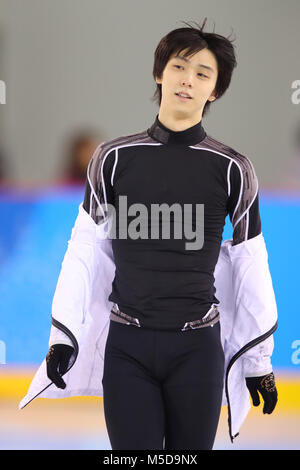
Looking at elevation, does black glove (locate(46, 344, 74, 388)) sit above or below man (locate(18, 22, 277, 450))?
below

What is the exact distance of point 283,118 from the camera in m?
6.74

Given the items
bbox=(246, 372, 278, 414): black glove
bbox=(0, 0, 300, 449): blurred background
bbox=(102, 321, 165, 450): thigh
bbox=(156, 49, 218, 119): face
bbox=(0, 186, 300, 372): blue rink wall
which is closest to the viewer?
bbox=(102, 321, 165, 450): thigh

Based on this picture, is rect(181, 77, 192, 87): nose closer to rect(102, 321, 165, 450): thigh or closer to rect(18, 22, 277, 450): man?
rect(18, 22, 277, 450): man

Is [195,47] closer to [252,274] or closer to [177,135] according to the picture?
[177,135]

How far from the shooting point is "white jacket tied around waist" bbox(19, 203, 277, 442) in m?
2.15

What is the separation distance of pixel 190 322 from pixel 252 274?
10.8 inches

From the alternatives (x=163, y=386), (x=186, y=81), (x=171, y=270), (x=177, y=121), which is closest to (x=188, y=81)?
(x=186, y=81)

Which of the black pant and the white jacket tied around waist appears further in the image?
the white jacket tied around waist

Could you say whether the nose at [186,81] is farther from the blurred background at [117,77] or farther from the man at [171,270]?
the blurred background at [117,77]

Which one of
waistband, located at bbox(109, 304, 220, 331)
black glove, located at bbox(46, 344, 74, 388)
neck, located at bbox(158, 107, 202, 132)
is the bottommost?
Result: black glove, located at bbox(46, 344, 74, 388)

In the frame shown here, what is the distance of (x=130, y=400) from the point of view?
6.48 feet

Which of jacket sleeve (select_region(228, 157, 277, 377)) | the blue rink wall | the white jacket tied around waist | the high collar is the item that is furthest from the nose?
the blue rink wall

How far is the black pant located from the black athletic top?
0.05 m

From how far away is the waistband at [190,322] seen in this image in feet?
6.59
